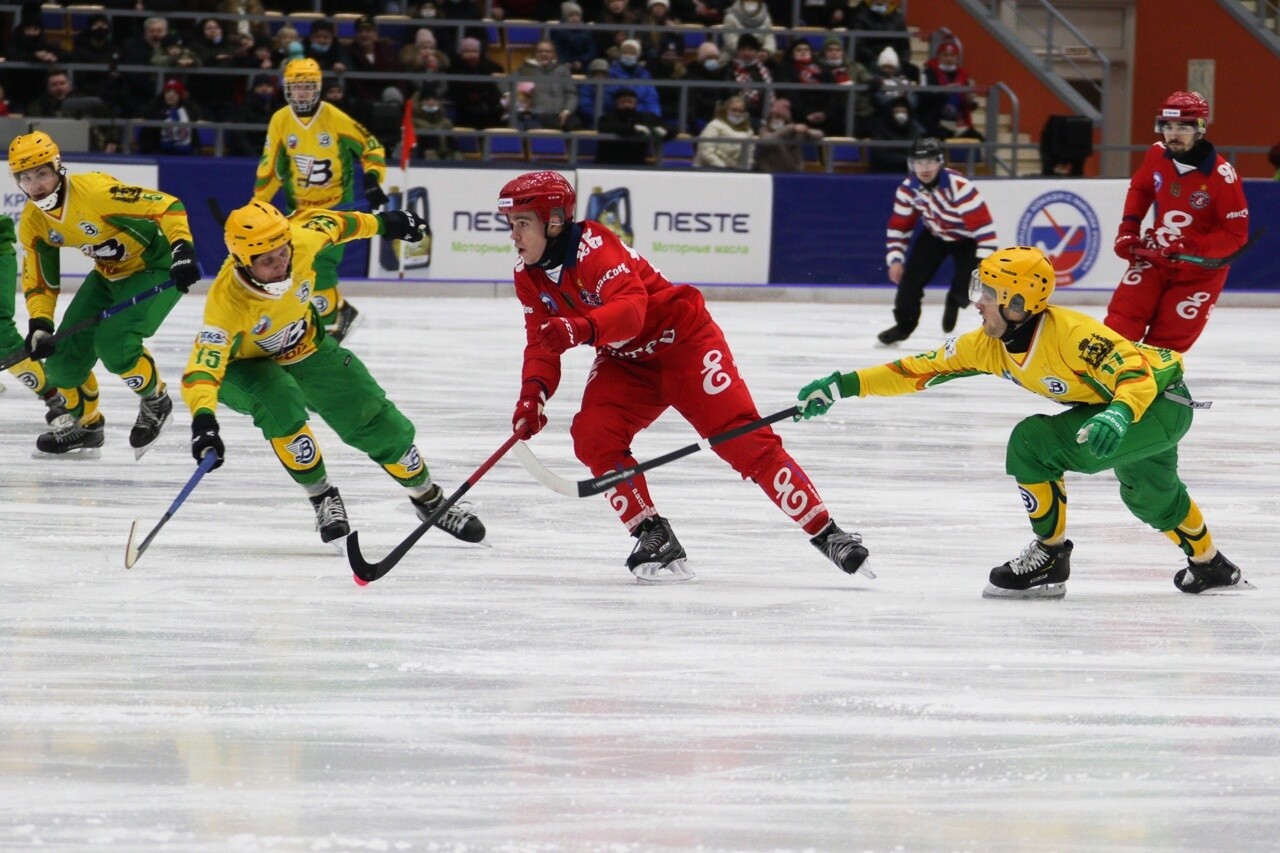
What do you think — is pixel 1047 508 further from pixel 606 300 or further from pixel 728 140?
pixel 728 140

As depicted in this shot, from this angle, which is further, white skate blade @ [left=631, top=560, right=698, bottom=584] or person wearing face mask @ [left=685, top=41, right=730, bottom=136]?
person wearing face mask @ [left=685, top=41, right=730, bottom=136]

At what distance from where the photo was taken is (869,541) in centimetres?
579

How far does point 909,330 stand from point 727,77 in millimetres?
5153

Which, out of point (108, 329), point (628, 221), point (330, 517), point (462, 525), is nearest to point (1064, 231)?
point (628, 221)

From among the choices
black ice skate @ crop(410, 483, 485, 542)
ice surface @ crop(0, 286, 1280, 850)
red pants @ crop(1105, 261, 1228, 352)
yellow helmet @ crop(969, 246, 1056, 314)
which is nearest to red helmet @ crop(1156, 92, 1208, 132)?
red pants @ crop(1105, 261, 1228, 352)

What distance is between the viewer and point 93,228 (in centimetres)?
696

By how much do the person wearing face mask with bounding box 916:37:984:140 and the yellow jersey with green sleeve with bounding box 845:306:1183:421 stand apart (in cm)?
1125

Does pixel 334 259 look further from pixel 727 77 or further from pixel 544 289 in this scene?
pixel 727 77

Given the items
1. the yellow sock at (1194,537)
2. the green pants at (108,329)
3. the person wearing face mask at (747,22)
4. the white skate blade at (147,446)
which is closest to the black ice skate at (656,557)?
the yellow sock at (1194,537)

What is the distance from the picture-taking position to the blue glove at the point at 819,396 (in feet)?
16.1

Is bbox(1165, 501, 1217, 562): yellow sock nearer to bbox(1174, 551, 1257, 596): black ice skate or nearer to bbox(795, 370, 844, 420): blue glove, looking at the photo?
bbox(1174, 551, 1257, 596): black ice skate

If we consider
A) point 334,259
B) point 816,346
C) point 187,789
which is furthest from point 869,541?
point 816,346

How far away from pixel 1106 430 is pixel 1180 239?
3.52m

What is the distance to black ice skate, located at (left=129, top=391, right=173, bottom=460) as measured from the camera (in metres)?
7.09
